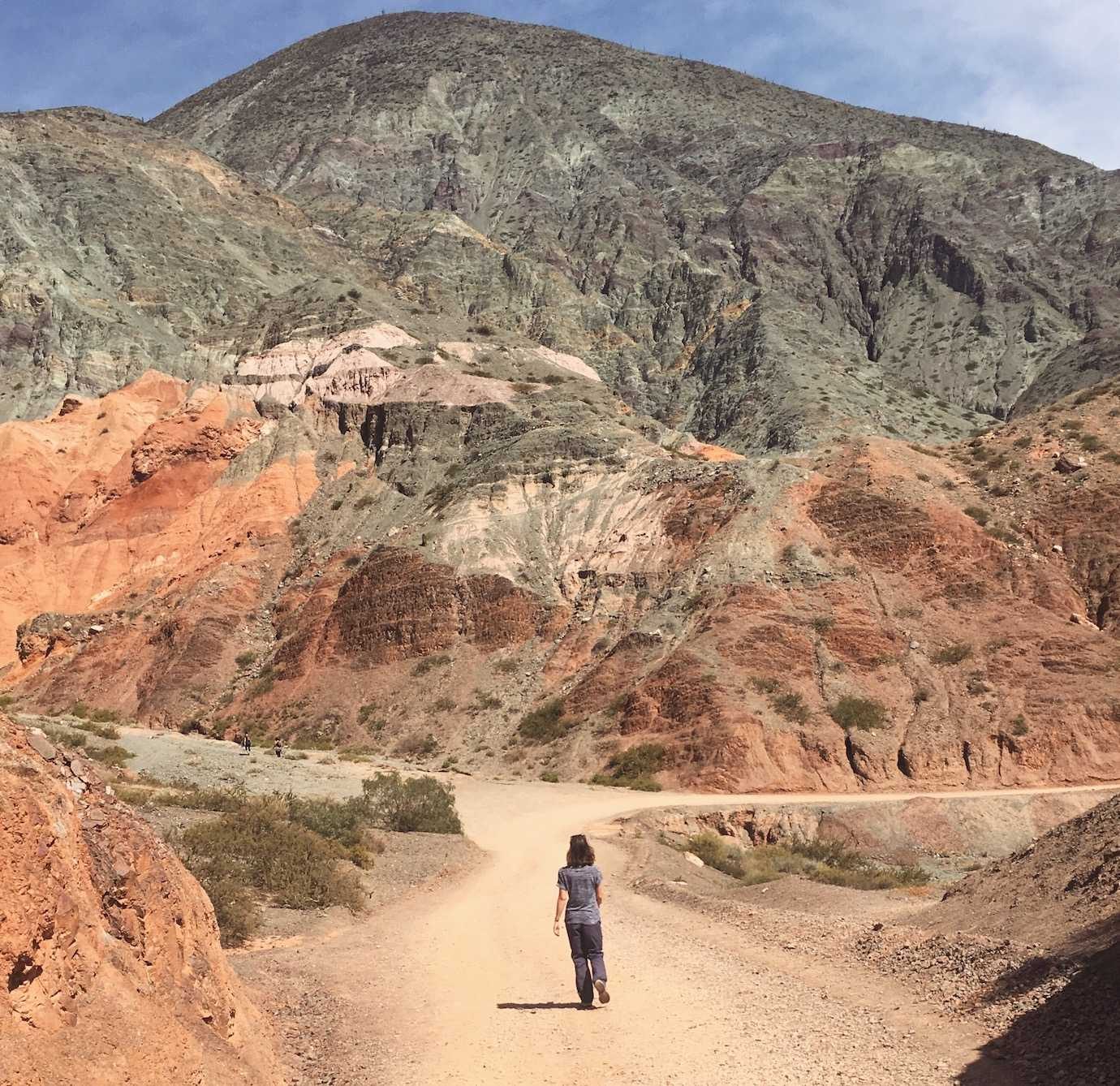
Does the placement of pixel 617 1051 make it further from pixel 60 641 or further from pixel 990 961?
pixel 60 641

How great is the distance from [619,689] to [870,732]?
9240 mm

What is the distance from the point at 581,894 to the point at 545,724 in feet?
94.4

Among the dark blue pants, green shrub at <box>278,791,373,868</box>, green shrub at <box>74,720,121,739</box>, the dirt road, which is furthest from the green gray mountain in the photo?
the dark blue pants

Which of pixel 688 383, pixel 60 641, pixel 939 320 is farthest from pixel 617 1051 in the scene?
pixel 939 320

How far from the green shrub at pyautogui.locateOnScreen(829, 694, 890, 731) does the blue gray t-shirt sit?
26122mm

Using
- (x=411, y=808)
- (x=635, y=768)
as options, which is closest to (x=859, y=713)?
(x=635, y=768)

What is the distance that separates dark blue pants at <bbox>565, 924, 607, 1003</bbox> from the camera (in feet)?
30.6

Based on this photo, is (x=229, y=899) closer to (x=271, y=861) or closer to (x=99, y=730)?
(x=271, y=861)

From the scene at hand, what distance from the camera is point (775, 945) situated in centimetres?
1217

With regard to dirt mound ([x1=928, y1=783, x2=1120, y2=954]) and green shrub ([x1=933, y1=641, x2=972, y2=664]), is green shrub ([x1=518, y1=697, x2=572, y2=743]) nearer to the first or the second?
green shrub ([x1=933, y1=641, x2=972, y2=664])

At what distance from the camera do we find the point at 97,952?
19.4 feet

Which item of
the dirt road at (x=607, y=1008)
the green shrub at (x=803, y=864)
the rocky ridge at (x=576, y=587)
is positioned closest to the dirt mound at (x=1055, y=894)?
the dirt road at (x=607, y=1008)

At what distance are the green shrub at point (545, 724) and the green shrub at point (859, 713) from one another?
962cm

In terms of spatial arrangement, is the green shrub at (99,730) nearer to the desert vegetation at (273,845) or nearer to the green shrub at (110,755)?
the green shrub at (110,755)
